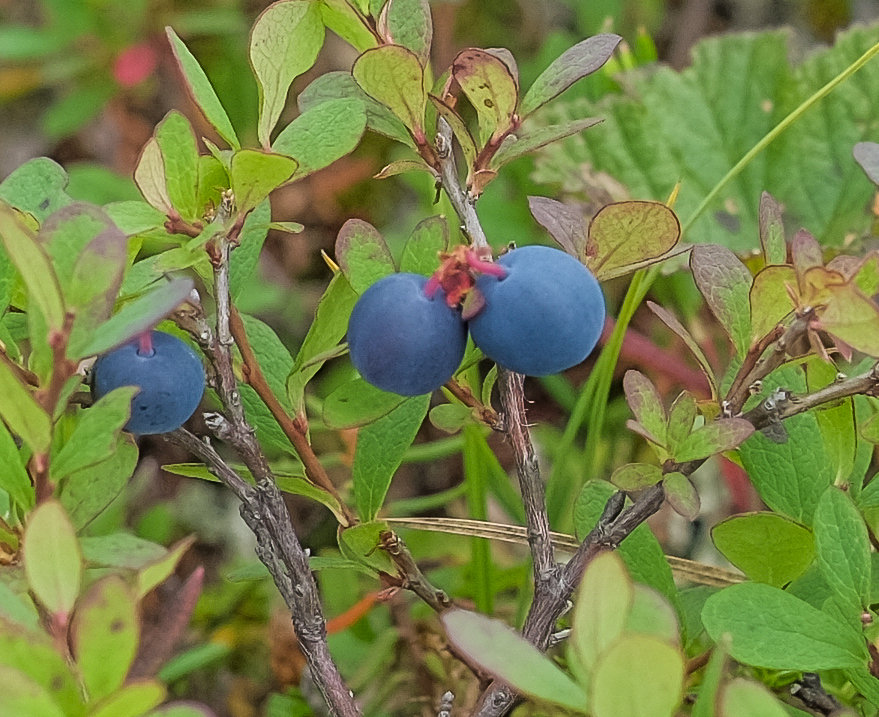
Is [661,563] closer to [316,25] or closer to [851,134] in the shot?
[316,25]

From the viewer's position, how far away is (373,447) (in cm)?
89

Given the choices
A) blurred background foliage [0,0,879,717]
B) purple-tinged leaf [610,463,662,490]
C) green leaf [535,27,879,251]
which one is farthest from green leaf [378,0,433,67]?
green leaf [535,27,879,251]

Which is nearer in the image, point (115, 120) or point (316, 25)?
point (316, 25)

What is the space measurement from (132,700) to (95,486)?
0.19 metres

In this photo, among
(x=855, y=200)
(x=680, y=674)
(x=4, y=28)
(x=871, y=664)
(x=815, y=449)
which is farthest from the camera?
(x=4, y=28)

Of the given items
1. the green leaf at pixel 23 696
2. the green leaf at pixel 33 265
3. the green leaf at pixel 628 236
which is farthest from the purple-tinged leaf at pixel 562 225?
the green leaf at pixel 23 696

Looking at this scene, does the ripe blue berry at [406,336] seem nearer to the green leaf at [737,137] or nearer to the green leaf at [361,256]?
the green leaf at [361,256]

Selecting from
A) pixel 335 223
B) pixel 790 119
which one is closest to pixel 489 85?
pixel 790 119

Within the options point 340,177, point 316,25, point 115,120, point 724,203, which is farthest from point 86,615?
point 115,120

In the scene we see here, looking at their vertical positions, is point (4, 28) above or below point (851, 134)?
above

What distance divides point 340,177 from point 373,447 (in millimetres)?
1369

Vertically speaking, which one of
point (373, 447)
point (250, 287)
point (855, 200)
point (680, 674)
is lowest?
point (250, 287)

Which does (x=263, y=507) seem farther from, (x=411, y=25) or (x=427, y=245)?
(x=411, y=25)

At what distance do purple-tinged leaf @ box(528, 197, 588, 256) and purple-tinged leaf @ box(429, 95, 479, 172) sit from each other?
0.06 metres
